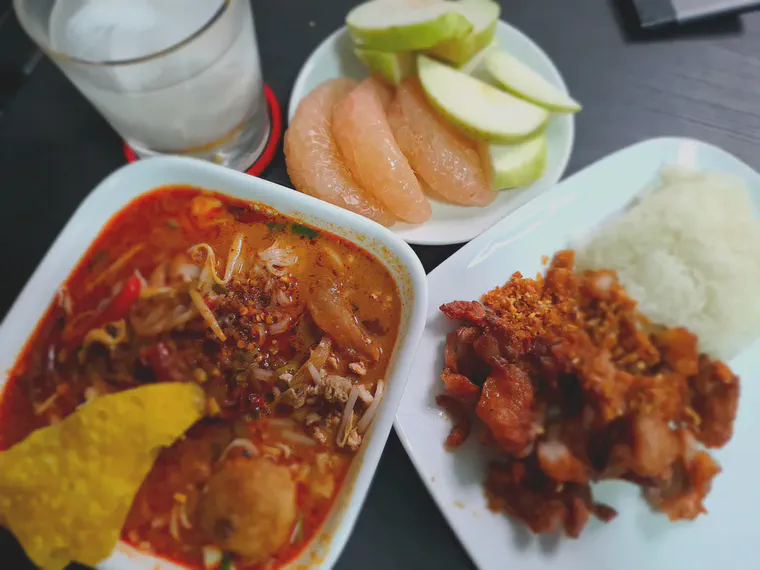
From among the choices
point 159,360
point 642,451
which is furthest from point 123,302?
point 642,451

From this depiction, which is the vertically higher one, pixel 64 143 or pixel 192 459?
pixel 64 143

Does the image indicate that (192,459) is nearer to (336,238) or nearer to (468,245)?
(336,238)

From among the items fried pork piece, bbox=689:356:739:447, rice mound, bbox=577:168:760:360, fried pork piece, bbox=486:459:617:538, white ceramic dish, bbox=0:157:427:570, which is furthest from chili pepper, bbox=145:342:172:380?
fried pork piece, bbox=689:356:739:447

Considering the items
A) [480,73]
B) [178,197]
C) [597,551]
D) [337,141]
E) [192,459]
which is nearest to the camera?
[192,459]

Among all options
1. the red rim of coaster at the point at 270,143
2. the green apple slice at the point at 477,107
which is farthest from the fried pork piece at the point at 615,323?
the red rim of coaster at the point at 270,143

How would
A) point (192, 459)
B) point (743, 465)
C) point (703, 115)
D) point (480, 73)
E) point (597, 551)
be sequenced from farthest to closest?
point (703, 115) < point (480, 73) < point (743, 465) < point (597, 551) < point (192, 459)

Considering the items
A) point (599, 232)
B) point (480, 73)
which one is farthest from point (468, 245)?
point (480, 73)

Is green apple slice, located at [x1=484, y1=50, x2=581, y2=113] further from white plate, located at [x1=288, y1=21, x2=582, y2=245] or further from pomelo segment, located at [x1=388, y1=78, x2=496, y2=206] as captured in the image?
pomelo segment, located at [x1=388, y1=78, x2=496, y2=206]
